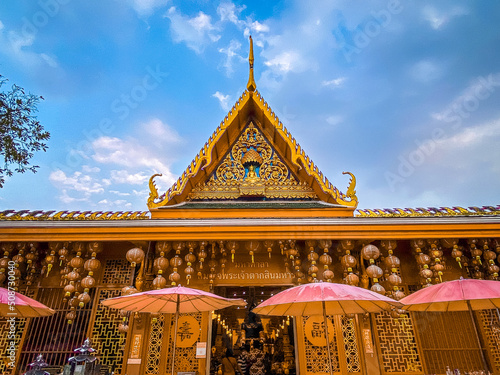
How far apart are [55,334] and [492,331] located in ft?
29.9

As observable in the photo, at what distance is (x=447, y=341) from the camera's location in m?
6.35

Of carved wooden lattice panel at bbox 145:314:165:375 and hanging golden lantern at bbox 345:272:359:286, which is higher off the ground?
hanging golden lantern at bbox 345:272:359:286

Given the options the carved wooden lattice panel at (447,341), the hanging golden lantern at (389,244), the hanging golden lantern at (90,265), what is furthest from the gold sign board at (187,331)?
the carved wooden lattice panel at (447,341)

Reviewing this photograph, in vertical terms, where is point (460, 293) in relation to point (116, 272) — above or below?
below

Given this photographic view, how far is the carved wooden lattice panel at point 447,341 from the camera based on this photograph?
20.2ft

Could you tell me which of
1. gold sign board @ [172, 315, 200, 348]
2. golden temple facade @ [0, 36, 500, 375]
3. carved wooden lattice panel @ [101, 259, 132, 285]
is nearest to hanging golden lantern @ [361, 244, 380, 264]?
golden temple facade @ [0, 36, 500, 375]

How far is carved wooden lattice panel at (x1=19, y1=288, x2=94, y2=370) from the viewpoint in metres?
6.16

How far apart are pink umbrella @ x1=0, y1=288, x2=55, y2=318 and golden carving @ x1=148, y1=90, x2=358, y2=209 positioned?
9.74 ft

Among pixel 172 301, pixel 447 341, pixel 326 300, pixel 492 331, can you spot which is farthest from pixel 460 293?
pixel 172 301

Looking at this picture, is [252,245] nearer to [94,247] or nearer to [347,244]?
[347,244]

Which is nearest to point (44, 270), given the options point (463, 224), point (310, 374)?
point (310, 374)

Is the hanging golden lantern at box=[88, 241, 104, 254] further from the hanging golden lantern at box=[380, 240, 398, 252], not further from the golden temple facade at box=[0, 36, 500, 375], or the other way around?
the hanging golden lantern at box=[380, 240, 398, 252]

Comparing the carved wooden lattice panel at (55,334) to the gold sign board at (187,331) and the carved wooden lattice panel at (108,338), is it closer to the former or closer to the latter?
the carved wooden lattice panel at (108,338)

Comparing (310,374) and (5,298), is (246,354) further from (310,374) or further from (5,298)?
(5,298)
